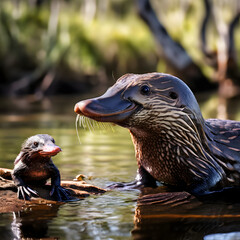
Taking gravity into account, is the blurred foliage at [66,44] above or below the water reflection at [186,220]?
above

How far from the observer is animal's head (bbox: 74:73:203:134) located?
4793 mm

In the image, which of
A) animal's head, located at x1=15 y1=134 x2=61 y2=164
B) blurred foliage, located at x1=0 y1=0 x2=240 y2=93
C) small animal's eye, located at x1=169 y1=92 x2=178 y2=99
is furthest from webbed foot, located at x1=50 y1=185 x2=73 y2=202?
blurred foliage, located at x1=0 y1=0 x2=240 y2=93

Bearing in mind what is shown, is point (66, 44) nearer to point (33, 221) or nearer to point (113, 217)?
point (113, 217)

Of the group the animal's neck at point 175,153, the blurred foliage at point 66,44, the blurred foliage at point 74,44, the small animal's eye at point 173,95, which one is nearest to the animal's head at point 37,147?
the animal's neck at point 175,153

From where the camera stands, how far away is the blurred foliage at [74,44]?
24.2 meters

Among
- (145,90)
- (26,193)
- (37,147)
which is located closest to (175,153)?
(145,90)

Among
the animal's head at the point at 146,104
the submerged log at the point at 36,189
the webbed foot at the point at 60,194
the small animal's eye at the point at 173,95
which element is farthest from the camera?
the small animal's eye at the point at 173,95

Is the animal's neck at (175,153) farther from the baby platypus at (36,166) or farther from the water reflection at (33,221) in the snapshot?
the water reflection at (33,221)

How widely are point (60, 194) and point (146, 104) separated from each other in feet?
3.47

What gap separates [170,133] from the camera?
5.02 metres

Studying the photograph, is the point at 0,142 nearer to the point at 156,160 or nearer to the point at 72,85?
the point at 156,160

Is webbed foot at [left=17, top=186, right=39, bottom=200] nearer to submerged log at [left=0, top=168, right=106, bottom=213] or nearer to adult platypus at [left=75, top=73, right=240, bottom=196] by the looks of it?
submerged log at [left=0, top=168, right=106, bottom=213]

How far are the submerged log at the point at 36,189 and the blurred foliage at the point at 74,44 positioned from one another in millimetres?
17686

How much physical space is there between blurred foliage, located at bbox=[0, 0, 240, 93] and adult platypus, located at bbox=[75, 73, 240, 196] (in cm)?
1768
